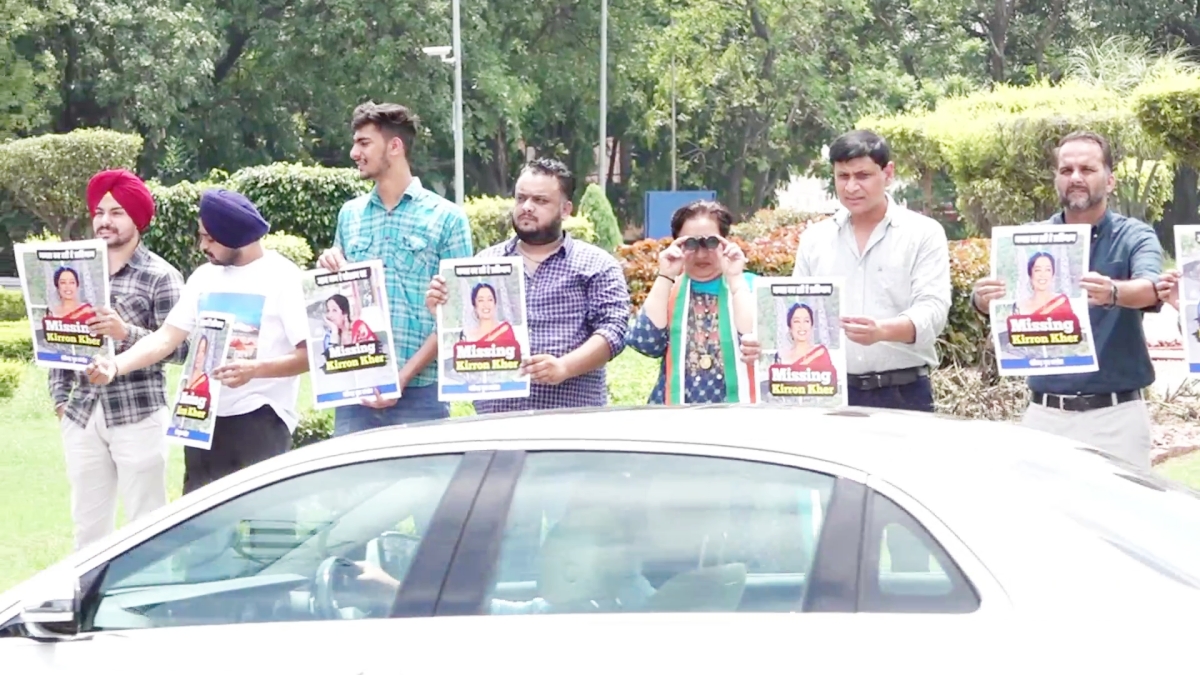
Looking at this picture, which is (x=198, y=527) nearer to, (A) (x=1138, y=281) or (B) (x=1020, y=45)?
(A) (x=1138, y=281)

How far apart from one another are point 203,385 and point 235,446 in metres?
0.32

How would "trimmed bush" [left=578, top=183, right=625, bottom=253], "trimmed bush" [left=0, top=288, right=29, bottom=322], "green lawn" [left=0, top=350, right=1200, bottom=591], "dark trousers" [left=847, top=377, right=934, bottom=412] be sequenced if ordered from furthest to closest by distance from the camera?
"trimmed bush" [left=578, top=183, right=625, bottom=253] < "trimmed bush" [left=0, top=288, right=29, bottom=322] < "green lawn" [left=0, top=350, right=1200, bottom=591] < "dark trousers" [left=847, top=377, right=934, bottom=412]

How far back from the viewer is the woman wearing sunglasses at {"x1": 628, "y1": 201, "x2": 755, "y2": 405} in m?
6.23

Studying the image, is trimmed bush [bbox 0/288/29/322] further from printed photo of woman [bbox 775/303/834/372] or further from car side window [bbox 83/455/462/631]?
car side window [bbox 83/455/462/631]

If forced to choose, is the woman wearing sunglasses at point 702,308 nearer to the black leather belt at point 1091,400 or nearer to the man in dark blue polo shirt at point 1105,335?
the man in dark blue polo shirt at point 1105,335

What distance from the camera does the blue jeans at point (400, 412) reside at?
21.8ft

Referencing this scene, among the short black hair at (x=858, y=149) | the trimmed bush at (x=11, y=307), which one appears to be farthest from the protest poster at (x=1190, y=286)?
the trimmed bush at (x=11, y=307)

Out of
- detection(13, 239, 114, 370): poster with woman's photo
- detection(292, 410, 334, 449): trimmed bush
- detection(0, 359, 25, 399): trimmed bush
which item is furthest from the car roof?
detection(0, 359, 25, 399): trimmed bush

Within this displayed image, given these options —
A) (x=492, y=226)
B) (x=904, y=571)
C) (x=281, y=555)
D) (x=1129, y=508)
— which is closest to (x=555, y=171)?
(x=281, y=555)

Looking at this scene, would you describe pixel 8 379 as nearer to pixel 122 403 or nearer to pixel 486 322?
pixel 122 403

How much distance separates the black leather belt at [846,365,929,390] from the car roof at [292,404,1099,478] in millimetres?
1965

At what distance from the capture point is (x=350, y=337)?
6293 millimetres

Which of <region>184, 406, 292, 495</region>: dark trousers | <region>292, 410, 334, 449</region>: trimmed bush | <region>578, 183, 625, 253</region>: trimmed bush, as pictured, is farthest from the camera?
<region>578, 183, 625, 253</region>: trimmed bush

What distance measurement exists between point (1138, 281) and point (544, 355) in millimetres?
2081
